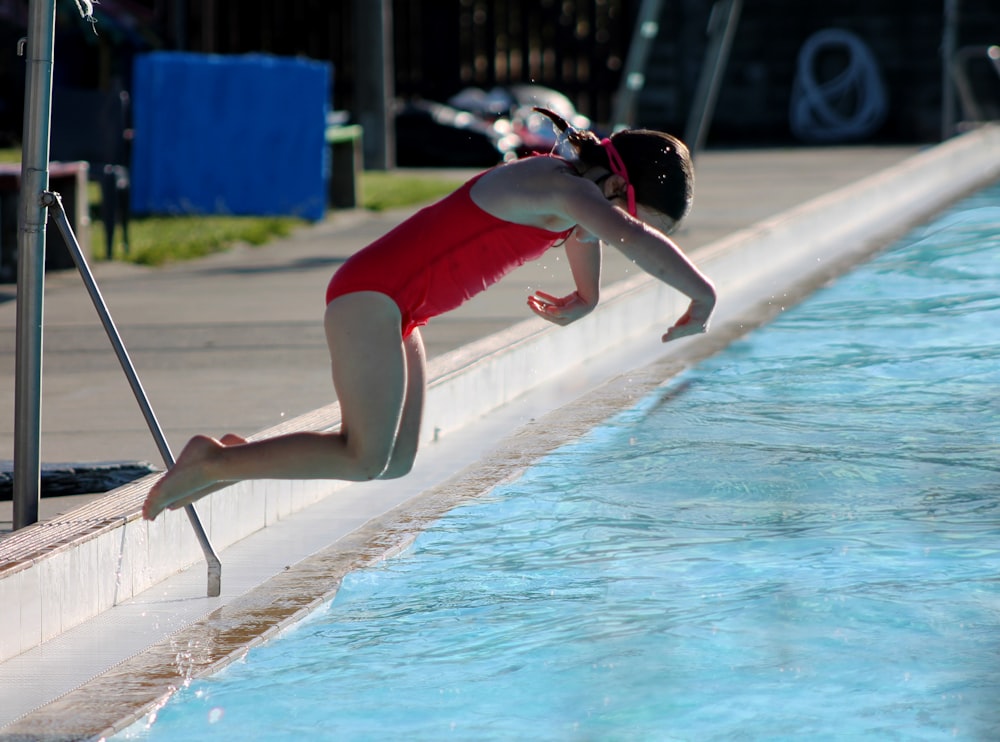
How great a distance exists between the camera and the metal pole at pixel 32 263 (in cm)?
435

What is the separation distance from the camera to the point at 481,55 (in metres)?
31.5

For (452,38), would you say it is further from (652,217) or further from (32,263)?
(652,217)

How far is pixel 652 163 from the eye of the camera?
3793mm

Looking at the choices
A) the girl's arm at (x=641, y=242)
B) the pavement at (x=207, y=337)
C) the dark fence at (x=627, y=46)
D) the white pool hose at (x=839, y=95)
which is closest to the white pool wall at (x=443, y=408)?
the pavement at (x=207, y=337)

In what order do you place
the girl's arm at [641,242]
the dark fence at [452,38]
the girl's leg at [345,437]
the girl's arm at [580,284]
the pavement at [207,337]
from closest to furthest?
the girl's arm at [641,242] → the girl's leg at [345,437] → the girl's arm at [580,284] → the pavement at [207,337] → the dark fence at [452,38]

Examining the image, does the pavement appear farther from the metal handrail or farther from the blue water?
the blue water

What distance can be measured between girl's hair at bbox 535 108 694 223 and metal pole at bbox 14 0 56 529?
1.45m

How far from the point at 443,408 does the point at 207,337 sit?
230cm

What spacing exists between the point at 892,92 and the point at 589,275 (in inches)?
1106

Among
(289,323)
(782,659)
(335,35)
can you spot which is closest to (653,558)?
(782,659)

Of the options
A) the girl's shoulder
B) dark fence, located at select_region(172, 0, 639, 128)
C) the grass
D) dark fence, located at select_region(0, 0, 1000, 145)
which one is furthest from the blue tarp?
dark fence, located at select_region(172, 0, 639, 128)

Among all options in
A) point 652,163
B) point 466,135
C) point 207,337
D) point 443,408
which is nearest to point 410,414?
point 652,163

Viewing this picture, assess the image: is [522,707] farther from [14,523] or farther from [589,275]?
[14,523]

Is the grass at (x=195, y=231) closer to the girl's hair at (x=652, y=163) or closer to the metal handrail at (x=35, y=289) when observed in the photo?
the metal handrail at (x=35, y=289)
